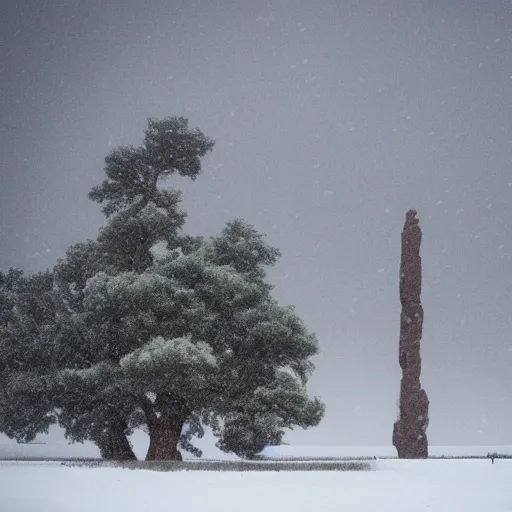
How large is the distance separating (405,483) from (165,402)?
12854mm

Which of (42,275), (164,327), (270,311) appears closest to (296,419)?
(270,311)

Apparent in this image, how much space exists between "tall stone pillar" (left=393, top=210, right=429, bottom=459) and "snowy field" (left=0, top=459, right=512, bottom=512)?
11249 millimetres

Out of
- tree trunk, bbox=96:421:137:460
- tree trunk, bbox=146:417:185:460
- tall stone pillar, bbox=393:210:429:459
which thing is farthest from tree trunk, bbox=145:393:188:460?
tall stone pillar, bbox=393:210:429:459

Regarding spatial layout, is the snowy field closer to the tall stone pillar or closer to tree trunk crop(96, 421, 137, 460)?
tree trunk crop(96, 421, 137, 460)

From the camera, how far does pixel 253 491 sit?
53.9ft

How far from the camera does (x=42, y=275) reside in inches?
1352

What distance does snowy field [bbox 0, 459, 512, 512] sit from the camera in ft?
42.7

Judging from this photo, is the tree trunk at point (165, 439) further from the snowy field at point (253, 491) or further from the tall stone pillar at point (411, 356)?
the tall stone pillar at point (411, 356)

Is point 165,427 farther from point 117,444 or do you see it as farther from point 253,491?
point 253,491

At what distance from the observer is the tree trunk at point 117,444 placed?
31906 millimetres

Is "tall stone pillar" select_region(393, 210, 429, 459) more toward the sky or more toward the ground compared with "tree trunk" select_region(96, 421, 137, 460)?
more toward the sky

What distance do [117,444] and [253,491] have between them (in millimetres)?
17126

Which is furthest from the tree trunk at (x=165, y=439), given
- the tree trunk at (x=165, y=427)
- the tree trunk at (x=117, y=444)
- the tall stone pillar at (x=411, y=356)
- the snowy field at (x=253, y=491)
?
the tall stone pillar at (x=411, y=356)

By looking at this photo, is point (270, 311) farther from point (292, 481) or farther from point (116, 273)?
point (292, 481)
